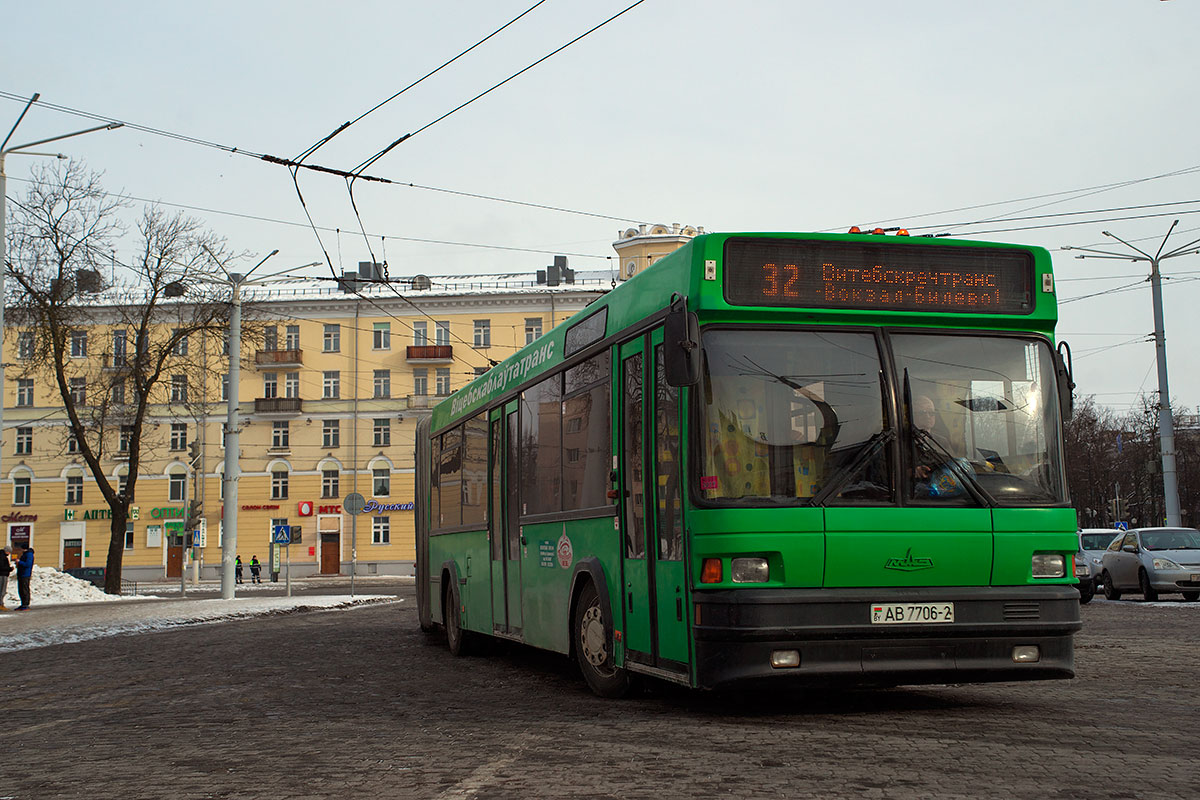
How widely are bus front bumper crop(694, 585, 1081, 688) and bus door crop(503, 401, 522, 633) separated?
4.50 metres

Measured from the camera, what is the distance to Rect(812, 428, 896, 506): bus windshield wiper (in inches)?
314

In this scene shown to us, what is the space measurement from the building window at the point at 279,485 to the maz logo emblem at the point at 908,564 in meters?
67.6

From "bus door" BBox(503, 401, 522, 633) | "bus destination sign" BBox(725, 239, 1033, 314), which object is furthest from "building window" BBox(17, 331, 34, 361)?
"bus destination sign" BBox(725, 239, 1033, 314)

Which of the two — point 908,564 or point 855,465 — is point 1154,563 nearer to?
point 908,564

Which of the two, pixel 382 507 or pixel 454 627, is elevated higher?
pixel 382 507

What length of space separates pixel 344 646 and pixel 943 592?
1077 cm

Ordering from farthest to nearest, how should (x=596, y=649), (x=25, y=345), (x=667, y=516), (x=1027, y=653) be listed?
1. (x=25, y=345)
2. (x=596, y=649)
3. (x=667, y=516)
4. (x=1027, y=653)

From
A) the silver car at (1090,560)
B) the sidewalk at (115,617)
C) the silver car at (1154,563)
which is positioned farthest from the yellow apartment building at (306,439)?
the silver car at (1154,563)

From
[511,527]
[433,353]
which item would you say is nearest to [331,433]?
[433,353]

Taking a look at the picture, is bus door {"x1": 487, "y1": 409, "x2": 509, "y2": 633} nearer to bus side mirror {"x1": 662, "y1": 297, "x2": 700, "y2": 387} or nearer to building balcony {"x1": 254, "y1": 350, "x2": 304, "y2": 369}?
bus side mirror {"x1": 662, "y1": 297, "x2": 700, "y2": 387}

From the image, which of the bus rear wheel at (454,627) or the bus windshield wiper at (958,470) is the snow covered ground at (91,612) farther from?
the bus windshield wiper at (958,470)

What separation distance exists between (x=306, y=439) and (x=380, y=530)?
6.42 meters

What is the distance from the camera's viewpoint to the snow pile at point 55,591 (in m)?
36.7

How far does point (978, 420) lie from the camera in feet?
27.0
